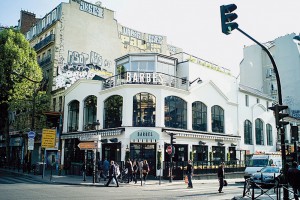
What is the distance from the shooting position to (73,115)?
108ft

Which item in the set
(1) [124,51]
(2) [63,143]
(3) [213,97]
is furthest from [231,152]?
(1) [124,51]

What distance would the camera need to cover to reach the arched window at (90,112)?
99.5ft

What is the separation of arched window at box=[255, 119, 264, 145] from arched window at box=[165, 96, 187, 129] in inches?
510

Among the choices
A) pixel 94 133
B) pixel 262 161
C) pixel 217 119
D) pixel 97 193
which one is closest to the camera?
pixel 97 193

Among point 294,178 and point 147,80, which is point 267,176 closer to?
point 294,178

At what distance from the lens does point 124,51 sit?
4441 cm

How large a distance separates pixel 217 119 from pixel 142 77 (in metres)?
9.96

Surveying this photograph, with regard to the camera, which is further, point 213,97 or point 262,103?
point 262,103

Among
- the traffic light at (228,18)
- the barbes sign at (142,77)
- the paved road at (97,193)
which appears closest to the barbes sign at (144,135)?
the barbes sign at (142,77)

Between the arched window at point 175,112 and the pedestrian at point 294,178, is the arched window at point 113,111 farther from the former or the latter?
the pedestrian at point 294,178

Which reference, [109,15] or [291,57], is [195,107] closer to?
[109,15]

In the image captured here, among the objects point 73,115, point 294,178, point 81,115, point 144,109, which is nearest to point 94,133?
point 81,115

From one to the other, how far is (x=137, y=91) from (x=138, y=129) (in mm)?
3235

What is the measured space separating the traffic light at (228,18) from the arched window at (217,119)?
22714mm
